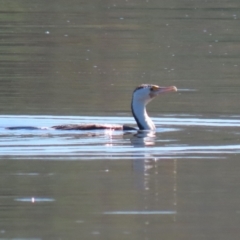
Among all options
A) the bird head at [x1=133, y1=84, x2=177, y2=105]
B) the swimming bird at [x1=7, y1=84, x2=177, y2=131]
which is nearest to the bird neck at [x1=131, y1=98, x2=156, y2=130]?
the swimming bird at [x1=7, y1=84, x2=177, y2=131]

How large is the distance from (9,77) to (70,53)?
257 inches

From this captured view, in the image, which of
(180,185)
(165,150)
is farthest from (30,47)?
(180,185)

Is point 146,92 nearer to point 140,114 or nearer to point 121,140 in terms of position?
point 140,114

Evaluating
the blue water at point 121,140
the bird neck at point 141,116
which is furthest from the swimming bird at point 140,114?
the blue water at point 121,140

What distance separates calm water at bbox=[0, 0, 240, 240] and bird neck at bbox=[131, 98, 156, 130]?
190mm

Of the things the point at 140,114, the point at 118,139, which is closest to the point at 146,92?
the point at 140,114

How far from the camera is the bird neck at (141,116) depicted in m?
15.4

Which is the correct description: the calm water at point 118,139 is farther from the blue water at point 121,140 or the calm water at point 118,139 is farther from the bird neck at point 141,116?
the bird neck at point 141,116

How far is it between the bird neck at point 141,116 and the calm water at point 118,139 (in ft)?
0.62

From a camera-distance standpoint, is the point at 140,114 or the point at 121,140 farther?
the point at 140,114

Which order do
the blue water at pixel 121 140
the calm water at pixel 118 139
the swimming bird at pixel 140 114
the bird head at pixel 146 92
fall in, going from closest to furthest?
1. the calm water at pixel 118 139
2. the blue water at pixel 121 140
3. the swimming bird at pixel 140 114
4. the bird head at pixel 146 92

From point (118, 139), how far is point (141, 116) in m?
1.58

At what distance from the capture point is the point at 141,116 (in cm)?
1570

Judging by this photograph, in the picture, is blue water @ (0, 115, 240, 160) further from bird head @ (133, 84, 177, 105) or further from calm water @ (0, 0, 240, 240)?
bird head @ (133, 84, 177, 105)
